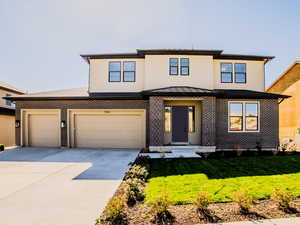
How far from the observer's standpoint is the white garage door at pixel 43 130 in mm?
11094

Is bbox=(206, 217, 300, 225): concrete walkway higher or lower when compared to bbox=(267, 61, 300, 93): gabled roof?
lower

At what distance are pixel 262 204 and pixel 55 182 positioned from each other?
5477 millimetres

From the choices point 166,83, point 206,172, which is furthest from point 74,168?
point 166,83

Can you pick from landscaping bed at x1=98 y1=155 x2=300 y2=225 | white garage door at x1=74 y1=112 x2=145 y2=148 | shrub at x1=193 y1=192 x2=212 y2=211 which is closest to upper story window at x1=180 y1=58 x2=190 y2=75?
white garage door at x1=74 y1=112 x2=145 y2=148

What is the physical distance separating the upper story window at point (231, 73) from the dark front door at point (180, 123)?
377 centimetres

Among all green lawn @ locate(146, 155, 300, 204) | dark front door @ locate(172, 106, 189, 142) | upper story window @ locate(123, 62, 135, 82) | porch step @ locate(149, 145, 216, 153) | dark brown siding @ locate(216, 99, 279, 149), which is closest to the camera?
green lawn @ locate(146, 155, 300, 204)

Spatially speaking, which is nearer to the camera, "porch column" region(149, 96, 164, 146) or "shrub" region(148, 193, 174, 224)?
"shrub" region(148, 193, 174, 224)

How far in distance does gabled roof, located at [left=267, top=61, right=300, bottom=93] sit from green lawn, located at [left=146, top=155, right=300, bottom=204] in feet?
38.5

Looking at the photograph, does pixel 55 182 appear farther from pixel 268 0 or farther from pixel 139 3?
pixel 268 0

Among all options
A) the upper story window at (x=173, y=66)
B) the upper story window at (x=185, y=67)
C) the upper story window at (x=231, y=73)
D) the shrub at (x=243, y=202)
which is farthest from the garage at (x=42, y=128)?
the upper story window at (x=231, y=73)

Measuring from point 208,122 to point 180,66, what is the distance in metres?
4.15

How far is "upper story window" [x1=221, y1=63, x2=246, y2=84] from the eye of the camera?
11.5 metres

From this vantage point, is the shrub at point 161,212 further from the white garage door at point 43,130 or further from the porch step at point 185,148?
the white garage door at point 43,130

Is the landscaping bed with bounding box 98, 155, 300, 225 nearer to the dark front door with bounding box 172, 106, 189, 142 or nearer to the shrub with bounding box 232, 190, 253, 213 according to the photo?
the shrub with bounding box 232, 190, 253, 213
